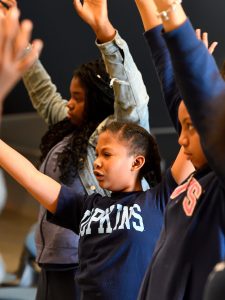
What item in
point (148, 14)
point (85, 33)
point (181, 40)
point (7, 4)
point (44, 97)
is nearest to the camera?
point (181, 40)

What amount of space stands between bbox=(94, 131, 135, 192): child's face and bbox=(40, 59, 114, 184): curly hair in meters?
0.22

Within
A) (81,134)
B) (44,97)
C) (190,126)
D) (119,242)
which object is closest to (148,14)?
(190,126)

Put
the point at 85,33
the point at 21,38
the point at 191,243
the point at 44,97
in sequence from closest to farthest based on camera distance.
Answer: the point at 21,38, the point at 191,243, the point at 44,97, the point at 85,33

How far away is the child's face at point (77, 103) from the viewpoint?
6.51 ft

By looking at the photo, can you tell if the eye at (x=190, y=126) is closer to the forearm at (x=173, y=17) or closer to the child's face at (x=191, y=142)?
the child's face at (x=191, y=142)

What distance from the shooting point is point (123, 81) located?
1.78 metres

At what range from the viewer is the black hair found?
5.61 feet

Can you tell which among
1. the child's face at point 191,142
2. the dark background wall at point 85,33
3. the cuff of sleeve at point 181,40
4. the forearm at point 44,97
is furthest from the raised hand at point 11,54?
the dark background wall at point 85,33

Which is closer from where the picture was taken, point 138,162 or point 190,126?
point 190,126

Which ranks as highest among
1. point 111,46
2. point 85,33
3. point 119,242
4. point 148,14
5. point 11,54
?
point 11,54

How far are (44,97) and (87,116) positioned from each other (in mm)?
328

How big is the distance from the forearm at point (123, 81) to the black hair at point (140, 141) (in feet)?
0.24

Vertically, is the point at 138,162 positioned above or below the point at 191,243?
below

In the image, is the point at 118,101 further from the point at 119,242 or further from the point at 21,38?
the point at 21,38
